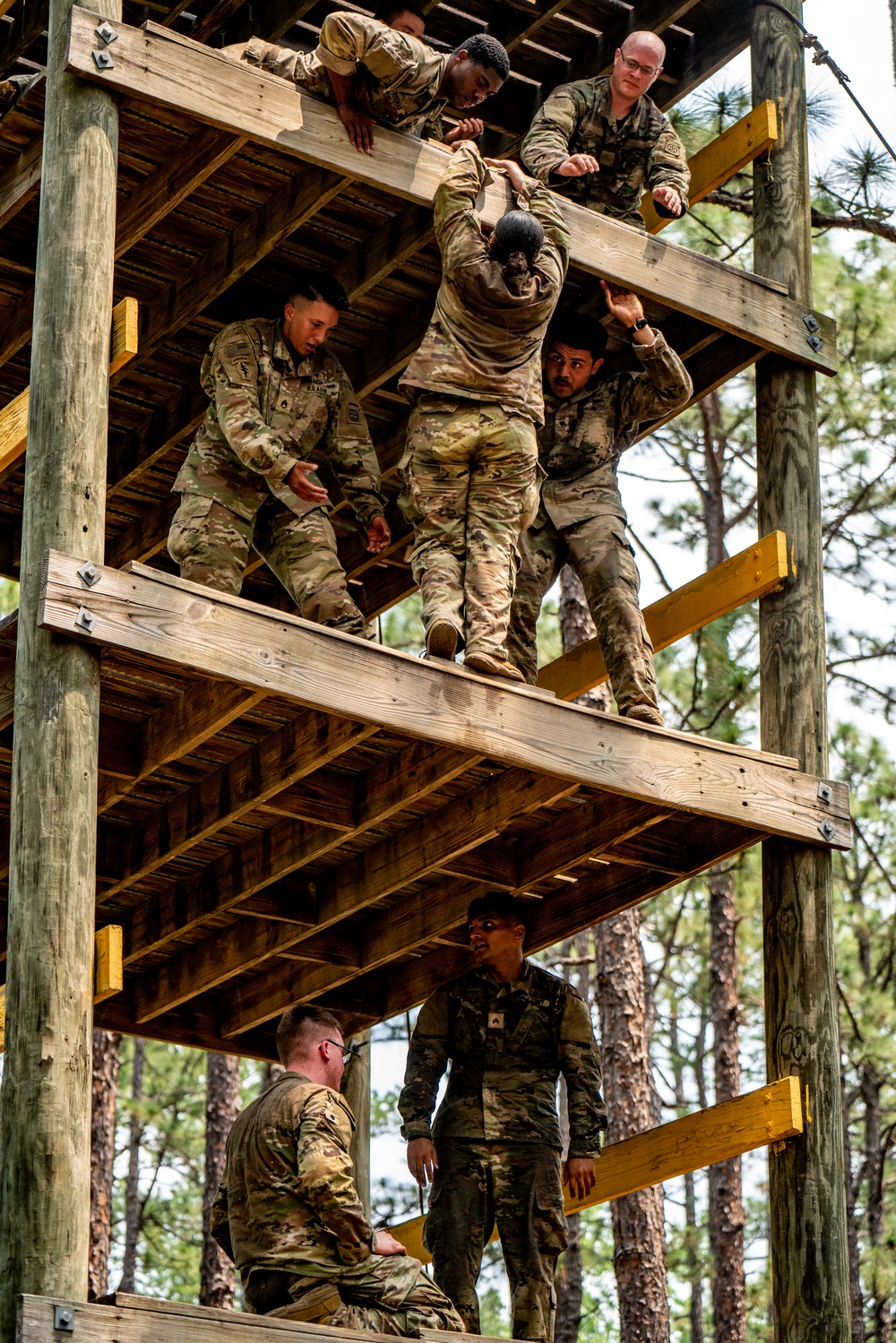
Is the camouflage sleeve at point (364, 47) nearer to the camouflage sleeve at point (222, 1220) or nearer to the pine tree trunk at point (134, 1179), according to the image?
the camouflage sleeve at point (222, 1220)

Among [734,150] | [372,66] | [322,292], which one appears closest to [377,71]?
[372,66]

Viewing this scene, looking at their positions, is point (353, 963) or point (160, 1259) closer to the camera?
point (353, 963)

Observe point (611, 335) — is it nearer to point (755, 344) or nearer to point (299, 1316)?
point (755, 344)

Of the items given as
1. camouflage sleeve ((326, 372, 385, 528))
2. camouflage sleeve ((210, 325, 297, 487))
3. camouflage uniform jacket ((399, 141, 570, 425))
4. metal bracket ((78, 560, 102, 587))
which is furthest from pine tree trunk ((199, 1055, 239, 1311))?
metal bracket ((78, 560, 102, 587))

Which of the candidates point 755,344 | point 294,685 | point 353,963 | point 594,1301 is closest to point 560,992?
point 353,963

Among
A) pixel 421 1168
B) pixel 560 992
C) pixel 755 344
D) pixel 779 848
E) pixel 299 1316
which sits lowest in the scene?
pixel 299 1316

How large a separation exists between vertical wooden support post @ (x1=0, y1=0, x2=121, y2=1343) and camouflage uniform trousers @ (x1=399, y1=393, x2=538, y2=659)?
154 cm

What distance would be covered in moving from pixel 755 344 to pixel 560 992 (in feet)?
11.5

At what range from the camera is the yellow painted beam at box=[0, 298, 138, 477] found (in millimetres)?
8492

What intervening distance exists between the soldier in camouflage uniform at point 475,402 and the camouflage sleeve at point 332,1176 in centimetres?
220

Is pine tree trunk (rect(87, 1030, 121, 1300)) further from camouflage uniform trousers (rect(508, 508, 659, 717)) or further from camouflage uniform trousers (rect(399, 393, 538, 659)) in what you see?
camouflage uniform trousers (rect(399, 393, 538, 659))

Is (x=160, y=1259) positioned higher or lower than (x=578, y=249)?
lower

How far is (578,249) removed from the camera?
32.6ft

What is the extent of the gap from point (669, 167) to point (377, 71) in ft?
7.13
